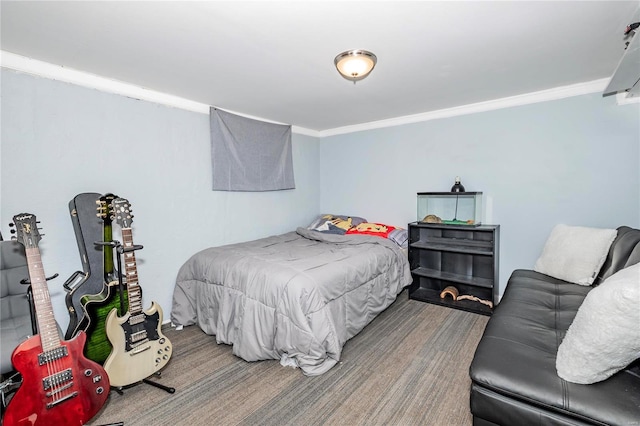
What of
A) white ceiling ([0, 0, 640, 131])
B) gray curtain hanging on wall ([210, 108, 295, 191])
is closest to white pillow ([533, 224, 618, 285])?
white ceiling ([0, 0, 640, 131])

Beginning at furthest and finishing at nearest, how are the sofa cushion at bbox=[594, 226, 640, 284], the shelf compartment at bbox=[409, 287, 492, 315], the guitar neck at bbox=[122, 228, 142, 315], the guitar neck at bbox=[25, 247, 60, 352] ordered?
the shelf compartment at bbox=[409, 287, 492, 315] < the guitar neck at bbox=[122, 228, 142, 315] < the sofa cushion at bbox=[594, 226, 640, 284] < the guitar neck at bbox=[25, 247, 60, 352]

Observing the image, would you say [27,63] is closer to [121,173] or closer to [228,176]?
[121,173]

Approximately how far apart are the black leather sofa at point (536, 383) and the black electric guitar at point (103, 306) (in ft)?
6.89

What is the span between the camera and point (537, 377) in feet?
3.90

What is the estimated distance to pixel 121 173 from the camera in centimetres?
246

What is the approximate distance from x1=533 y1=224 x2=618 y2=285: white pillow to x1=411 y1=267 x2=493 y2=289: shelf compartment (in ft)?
1.75

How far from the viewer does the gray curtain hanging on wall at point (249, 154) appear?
10.3 ft

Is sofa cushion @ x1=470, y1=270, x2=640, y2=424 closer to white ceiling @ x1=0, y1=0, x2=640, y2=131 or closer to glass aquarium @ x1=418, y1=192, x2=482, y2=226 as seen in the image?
glass aquarium @ x1=418, y1=192, x2=482, y2=226

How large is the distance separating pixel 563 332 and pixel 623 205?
71.8 inches

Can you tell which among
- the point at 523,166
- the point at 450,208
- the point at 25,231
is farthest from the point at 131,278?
the point at 523,166

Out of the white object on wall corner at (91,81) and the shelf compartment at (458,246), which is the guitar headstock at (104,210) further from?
the shelf compartment at (458,246)

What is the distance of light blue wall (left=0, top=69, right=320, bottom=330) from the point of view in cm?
199

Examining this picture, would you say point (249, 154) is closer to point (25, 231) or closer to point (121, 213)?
point (121, 213)

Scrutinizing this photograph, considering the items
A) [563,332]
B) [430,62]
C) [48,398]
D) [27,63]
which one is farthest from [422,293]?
[27,63]
